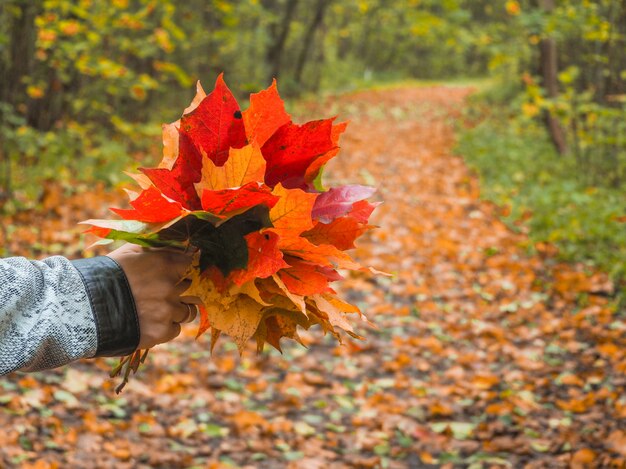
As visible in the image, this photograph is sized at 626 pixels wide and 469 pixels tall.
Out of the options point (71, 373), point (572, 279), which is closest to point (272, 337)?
point (71, 373)

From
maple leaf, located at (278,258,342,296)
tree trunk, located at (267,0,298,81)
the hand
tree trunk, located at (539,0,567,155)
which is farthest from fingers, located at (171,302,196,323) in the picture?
tree trunk, located at (267,0,298,81)

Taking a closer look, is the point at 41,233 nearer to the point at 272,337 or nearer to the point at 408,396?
the point at 408,396

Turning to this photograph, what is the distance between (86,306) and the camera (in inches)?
47.8

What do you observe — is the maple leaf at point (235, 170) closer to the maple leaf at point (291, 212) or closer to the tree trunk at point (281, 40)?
the maple leaf at point (291, 212)

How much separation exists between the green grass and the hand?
17.2ft

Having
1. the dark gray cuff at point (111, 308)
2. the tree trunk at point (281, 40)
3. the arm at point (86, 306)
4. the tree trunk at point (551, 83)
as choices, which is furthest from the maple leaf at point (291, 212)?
the tree trunk at point (281, 40)

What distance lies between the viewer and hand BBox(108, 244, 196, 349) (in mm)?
1262

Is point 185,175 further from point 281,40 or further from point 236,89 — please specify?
point 281,40

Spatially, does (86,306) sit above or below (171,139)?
below

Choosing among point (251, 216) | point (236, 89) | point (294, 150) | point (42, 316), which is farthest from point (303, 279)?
point (236, 89)

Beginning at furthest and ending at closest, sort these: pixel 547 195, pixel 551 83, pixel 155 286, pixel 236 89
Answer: pixel 236 89 < pixel 551 83 < pixel 547 195 < pixel 155 286

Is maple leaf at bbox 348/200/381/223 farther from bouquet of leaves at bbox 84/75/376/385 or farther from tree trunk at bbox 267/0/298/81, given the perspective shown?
tree trunk at bbox 267/0/298/81

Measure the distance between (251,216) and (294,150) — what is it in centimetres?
17

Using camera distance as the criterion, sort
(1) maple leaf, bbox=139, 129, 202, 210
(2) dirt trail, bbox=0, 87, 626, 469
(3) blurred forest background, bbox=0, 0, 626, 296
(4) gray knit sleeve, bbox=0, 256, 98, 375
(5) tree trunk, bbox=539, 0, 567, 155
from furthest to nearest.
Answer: (5) tree trunk, bbox=539, 0, 567, 155, (3) blurred forest background, bbox=0, 0, 626, 296, (2) dirt trail, bbox=0, 87, 626, 469, (1) maple leaf, bbox=139, 129, 202, 210, (4) gray knit sleeve, bbox=0, 256, 98, 375
